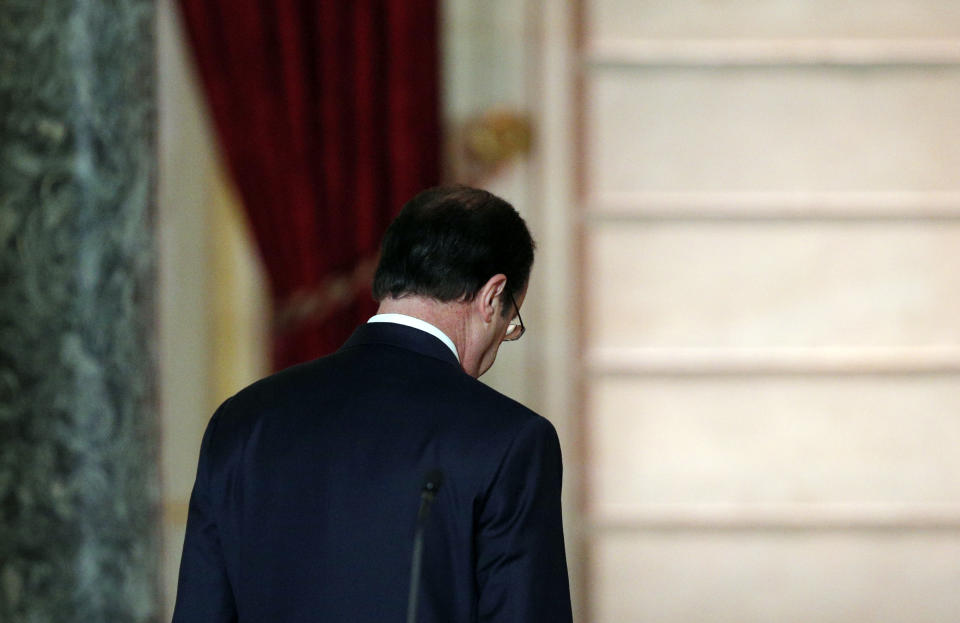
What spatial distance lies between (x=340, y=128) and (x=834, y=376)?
58.4 inches

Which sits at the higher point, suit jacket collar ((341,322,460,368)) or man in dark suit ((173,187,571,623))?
suit jacket collar ((341,322,460,368))

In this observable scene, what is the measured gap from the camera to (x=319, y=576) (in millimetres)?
1266

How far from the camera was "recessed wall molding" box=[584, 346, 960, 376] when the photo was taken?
3.26m

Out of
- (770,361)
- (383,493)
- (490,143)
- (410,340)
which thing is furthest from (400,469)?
(770,361)

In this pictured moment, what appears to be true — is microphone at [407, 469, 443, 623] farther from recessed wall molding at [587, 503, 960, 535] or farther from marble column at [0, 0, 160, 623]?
recessed wall molding at [587, 503, 960, 535]

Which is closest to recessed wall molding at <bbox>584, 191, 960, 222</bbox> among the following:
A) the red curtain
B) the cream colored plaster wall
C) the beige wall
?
the beige wall

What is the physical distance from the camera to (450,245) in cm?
132

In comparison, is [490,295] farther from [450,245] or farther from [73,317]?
[73,317]

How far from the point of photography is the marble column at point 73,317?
7.53 ft

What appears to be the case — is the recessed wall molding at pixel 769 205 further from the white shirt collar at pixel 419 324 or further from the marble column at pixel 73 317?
the white shirt collar at pixel 419 324

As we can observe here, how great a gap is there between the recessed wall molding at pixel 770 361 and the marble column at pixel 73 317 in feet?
4.26

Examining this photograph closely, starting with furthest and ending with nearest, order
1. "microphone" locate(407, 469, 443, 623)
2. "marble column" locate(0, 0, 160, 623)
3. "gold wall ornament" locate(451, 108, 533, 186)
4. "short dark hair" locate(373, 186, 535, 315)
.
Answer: "gold wall ornament" locate(451, 108, 533, 186) → "marble column" locate(0, 0, 160, 623) → "short dark hair" locate(373, 186, 535, 315) → "microphone" locate(407, 469, 443, 623)

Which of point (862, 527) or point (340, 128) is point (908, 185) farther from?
point (340, 128)

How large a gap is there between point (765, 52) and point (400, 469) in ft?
7.61
